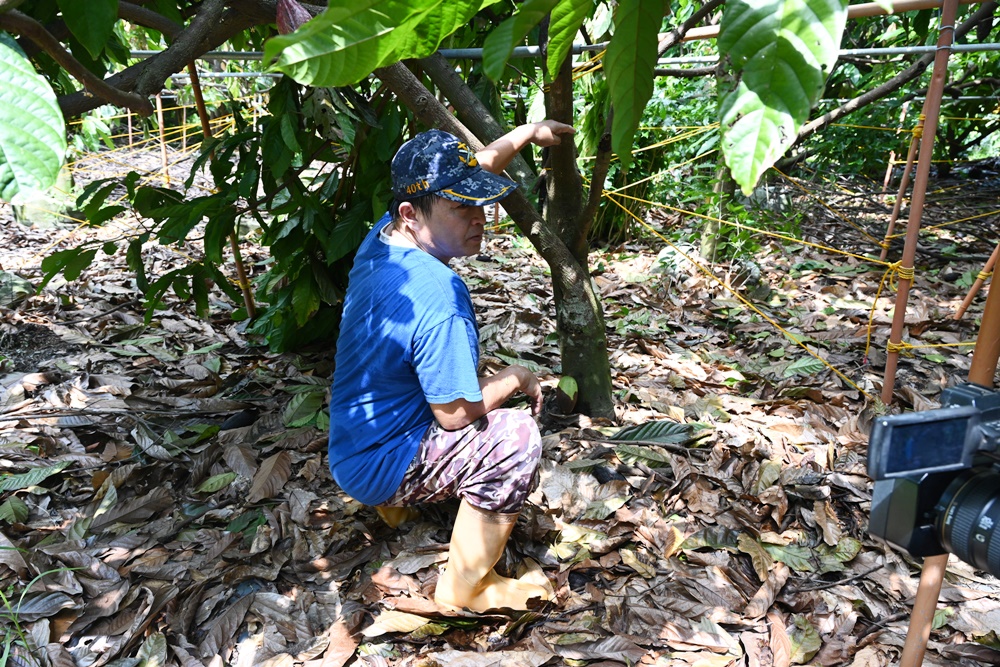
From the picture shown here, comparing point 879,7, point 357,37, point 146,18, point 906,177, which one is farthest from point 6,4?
point 906,177

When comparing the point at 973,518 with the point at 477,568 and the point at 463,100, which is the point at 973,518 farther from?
the point at 463,100

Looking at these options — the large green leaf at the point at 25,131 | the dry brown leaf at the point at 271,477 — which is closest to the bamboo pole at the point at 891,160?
the dry brown leaf at the point at 271,477

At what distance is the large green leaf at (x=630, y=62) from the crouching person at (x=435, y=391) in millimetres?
1045

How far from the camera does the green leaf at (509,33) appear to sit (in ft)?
2.12

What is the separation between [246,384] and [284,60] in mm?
2487

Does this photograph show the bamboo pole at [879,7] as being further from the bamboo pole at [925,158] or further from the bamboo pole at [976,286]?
the bamboo pole at [976,286]

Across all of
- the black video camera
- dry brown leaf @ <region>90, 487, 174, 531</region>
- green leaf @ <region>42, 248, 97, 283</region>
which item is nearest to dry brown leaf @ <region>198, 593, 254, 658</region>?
dry brown leaf @ <region>90, 487, 174, 531</region>

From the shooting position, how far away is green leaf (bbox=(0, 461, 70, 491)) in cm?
214

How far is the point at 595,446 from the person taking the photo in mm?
2344

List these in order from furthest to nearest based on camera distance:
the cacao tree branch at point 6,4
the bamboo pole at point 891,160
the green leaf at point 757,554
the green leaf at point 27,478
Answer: the bamboo pole at point 891,160
the green leaf at point 27,478
the green leaf at point 757,554
the cacao tree branch at point 6,4

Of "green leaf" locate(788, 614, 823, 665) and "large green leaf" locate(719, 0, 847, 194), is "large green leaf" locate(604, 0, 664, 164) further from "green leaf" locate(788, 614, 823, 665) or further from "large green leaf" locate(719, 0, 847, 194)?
"green leaf" locate(788, 614, 823, 665)

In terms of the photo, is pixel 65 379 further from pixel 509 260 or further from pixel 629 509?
pixel 509 260

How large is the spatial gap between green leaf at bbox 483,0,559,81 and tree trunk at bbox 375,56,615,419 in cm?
134

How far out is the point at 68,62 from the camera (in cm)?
126
